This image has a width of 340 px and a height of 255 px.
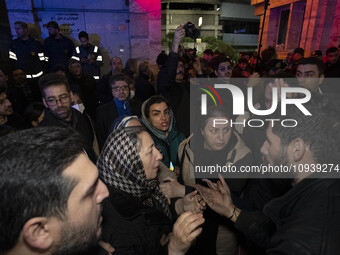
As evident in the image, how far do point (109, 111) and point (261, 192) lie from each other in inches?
98.3

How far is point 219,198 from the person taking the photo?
190cm

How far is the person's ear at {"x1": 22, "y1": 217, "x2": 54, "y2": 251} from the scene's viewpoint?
2.80ft

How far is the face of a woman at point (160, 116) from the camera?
2.82 m

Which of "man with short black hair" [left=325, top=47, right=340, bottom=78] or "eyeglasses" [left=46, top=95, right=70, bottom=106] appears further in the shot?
"man with short black hair" [left=325, top=47, right=340, bottom=78]

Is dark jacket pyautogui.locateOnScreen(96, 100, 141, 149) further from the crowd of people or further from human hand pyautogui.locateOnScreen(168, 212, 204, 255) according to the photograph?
human hand pyautogui.locateOnScreen(168, 212, 204, 255)

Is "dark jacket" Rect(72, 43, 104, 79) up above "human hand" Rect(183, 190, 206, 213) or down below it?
Result: above

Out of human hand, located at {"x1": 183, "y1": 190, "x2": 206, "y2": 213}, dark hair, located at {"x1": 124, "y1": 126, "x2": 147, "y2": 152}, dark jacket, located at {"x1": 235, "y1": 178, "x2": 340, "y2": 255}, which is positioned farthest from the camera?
human hand, located at {"x1": 183, "y1": 190, "x2": 206, "y2": 213}

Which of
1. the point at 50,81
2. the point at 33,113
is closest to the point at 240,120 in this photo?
the point at 50,81

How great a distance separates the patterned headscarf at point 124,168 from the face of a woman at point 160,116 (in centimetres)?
118

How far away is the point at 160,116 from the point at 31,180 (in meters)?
2.04

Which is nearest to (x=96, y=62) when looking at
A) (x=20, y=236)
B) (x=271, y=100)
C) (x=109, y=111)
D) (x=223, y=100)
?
(x=109, y=111)

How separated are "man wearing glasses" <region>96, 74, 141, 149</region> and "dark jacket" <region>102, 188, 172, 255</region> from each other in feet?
7.20

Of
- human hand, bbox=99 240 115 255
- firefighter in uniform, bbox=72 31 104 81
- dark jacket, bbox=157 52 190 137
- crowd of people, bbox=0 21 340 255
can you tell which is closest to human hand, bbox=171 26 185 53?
crowd of people, bbox=0 21 340 255

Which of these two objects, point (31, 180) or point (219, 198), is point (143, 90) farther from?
point (31, 180)
